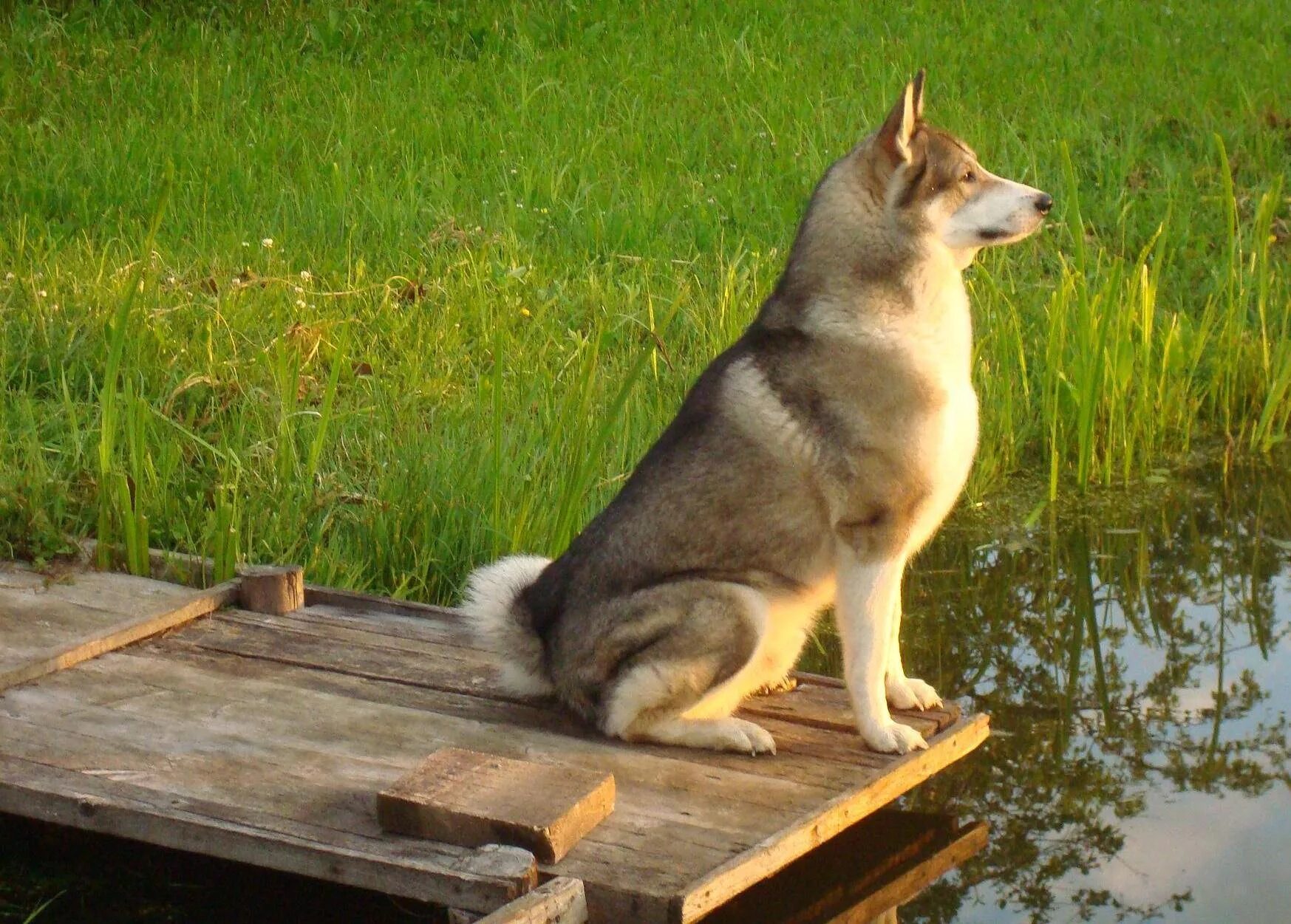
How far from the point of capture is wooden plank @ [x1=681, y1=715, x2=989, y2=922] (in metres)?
3.24

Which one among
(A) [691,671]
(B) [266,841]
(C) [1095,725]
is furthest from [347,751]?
(C) [1095,725]

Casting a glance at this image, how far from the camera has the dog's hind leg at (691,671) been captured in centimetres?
386

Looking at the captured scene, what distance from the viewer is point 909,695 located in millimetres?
4242

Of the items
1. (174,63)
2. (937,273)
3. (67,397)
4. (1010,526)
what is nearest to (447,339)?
(67,397)

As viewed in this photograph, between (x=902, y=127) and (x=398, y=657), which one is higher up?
(x=902, y=127)

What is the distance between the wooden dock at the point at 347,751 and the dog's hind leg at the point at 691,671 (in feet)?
0.16

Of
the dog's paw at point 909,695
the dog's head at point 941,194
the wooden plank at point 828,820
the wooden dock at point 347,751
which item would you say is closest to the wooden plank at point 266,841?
the wooden dock at point 347,751

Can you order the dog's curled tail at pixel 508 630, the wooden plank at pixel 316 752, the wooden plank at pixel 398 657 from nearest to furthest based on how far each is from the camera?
the wooden plank at pixel 316 752 → the dog's curled tail at pixel 508 630 → the wooden plank at pixel 398 657

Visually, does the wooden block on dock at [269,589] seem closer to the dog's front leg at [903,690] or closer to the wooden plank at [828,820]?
the dog's front leg at [903,690]

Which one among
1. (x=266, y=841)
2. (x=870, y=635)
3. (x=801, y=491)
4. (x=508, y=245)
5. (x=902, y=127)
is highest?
(x=902, y=127)

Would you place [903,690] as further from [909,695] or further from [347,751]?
[347,751]

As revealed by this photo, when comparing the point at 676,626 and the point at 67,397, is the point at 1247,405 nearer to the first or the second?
the point at 676,626

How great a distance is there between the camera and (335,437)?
588cm

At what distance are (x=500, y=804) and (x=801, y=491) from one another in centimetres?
108
